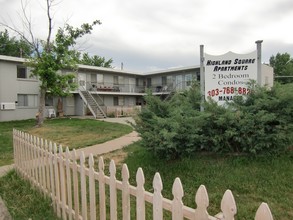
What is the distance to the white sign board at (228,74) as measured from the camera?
5.82 meters

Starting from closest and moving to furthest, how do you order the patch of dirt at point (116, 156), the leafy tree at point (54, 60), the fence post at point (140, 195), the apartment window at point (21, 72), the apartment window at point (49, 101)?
the fence post at point (140, 195) → the patch of dirt at point (116, 156) → the leafy tree at point (54, 60) → the apartment window at point (21, 72) → the apartment window at point (49, 101)

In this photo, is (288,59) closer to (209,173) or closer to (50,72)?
(50,72)

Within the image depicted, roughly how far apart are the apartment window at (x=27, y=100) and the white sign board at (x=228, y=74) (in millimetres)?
21330

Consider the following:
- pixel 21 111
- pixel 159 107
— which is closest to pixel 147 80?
Answer: pixel 21 111

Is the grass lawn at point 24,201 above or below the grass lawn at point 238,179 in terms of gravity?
below

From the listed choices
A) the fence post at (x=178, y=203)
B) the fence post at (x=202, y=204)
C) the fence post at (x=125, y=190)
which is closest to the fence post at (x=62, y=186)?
the fence post at (x=125, y=190)

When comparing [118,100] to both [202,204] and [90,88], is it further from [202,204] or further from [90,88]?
[202,204]

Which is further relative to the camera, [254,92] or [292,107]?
[254,92]

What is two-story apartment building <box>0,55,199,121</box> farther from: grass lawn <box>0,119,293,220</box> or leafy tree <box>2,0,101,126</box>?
grass lawn <box>0,119,293,220</box>

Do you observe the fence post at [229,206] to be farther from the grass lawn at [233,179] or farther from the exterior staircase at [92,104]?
the exterior staircase at [92,104]

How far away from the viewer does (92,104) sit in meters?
25.1

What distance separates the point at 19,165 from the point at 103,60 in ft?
150

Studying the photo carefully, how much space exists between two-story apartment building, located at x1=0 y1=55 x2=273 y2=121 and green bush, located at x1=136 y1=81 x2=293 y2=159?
11.8 m

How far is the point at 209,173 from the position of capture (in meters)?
4.56
